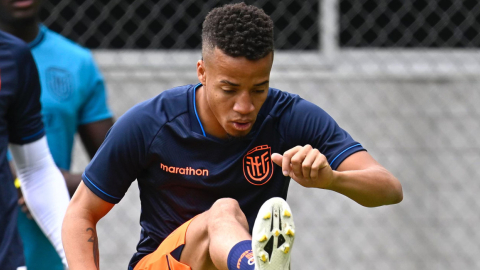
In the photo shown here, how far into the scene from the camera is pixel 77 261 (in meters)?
2.29

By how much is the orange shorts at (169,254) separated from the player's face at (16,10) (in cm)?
139

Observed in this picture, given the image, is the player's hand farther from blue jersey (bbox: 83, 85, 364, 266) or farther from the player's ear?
the player's ear

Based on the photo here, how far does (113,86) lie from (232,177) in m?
2.33

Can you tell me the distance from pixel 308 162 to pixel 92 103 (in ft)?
5.96

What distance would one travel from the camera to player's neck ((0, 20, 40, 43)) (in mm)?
3160

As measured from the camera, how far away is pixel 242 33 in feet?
7.13

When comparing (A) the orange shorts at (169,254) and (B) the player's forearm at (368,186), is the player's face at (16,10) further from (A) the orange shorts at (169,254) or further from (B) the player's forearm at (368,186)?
(B) the player's forearm at (368,186)

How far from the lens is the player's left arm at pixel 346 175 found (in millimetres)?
1899

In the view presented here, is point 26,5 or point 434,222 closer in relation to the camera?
point 26,5

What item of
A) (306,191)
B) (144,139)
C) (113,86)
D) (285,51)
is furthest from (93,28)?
(144,139)

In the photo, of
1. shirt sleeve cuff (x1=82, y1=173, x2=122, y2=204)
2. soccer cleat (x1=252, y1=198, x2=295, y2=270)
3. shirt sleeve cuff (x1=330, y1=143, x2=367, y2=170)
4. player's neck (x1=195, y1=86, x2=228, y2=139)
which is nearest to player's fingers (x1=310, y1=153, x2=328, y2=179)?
soccer cleat (x1=252, y1=198, x2=295, y2=270)

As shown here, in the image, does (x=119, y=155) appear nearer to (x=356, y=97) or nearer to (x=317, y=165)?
(x=317, y=165)

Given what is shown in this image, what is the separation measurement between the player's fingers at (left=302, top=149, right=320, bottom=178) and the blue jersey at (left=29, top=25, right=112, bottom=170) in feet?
5.71

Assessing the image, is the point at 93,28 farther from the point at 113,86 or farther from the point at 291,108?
the point at 291,108
